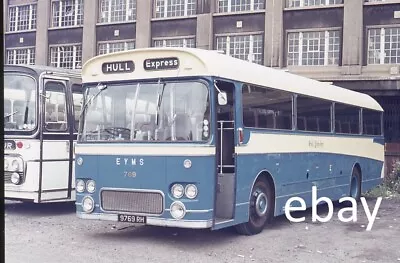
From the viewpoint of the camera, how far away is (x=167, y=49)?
30.7ft

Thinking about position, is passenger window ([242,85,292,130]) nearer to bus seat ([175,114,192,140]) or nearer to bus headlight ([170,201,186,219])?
bus seat ([175,114,192,140])

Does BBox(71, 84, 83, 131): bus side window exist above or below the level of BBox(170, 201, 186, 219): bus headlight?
above

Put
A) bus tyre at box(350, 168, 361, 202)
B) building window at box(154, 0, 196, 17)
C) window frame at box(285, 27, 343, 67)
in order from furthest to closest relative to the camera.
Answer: building window at box(154, 0, 196, 17) → window frame at box(285, 27, 343, 67) → bus tyre at box(350, 168, 361, 202)

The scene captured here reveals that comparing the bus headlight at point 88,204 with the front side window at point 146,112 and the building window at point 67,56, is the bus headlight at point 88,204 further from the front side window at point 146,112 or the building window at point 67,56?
the building window at point 67,56

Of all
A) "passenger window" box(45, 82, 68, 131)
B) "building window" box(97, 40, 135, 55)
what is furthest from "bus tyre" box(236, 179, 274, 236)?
"building window" box(97, 40, 135, 55)

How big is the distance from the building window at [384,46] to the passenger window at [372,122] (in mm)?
7231

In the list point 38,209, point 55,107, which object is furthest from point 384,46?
point 38,209

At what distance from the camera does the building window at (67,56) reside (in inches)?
1253

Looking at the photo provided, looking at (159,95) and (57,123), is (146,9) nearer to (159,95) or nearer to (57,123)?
(57,123)

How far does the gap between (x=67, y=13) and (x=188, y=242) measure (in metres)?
25.5

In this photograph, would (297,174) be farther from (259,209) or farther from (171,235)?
(171,235)

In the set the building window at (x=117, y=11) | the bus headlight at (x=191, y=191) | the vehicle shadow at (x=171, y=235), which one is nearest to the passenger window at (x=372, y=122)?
the vehicle shadow at (x=171, y=235)

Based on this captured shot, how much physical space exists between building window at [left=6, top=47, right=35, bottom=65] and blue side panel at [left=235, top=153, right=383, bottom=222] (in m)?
23.3

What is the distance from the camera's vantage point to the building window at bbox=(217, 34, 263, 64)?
26688 millimetres
